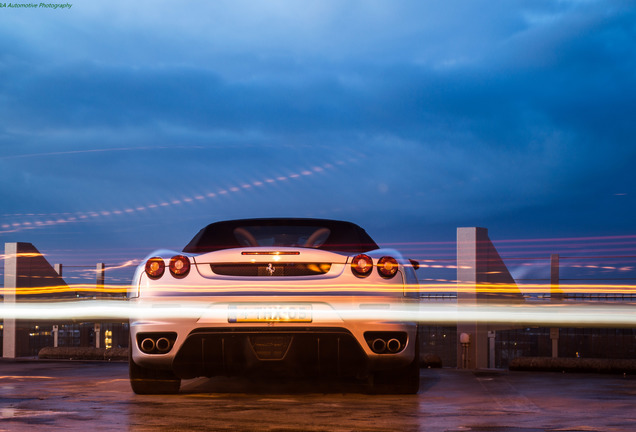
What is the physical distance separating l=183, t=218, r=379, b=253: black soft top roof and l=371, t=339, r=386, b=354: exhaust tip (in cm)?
69

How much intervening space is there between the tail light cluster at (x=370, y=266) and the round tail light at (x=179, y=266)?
46.1 inches

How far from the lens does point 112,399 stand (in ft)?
19.3

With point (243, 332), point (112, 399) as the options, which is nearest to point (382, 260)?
point (243, 332)

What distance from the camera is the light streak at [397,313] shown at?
5.54m

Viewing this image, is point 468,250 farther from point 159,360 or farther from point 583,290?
point 159,360

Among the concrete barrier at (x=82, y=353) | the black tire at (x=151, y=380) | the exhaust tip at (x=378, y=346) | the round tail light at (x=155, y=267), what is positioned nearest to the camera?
the exhaust tip at (x=378, y=346)

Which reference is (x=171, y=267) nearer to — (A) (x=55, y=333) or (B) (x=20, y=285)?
(B) (x=20, y=285)

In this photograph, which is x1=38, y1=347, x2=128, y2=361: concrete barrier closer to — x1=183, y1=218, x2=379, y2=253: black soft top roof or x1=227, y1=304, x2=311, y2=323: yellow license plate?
x1=183, y1=218, x2=379, y2=253: black soft top roof

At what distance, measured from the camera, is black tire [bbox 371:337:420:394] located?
20.0 ft

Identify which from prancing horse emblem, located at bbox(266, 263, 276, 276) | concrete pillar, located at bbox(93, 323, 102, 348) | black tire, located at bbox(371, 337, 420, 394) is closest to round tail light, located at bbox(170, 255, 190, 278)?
prancing horse emblem, located at bbox(266, 263, 276, 276)

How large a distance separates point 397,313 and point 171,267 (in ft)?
5.35

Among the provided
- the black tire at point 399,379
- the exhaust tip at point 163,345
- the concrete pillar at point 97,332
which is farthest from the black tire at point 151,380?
the concrete pillar at point 97,332

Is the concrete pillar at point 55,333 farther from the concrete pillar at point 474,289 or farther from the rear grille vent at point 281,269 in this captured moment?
the rear grille vent at point 281,269

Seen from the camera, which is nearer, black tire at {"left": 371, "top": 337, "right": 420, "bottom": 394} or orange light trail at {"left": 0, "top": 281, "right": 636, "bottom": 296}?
orange light trail at {"left": 0, "top": 281, "right": 636, "bottom": 296}
